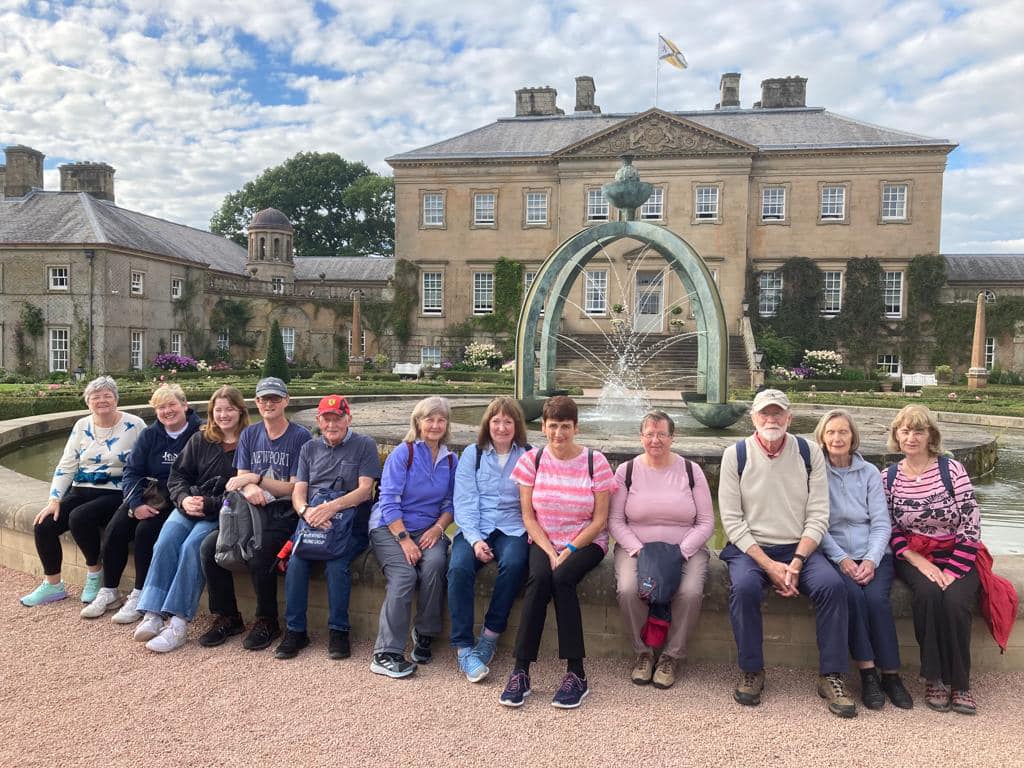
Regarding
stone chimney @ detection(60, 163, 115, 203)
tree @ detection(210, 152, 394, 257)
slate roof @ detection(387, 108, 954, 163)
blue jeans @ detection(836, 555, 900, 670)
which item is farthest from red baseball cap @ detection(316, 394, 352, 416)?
tree @ detection(210, 152, 394, 257)

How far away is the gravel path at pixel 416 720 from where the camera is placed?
299cm

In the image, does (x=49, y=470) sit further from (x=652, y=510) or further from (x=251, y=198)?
(x=251, y=198)

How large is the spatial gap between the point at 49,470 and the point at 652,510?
7.76m

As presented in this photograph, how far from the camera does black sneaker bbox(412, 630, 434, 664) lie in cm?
388

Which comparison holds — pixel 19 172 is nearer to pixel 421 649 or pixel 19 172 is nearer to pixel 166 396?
pixel 166 396

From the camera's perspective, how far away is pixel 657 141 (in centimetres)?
3039

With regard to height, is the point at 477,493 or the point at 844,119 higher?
the point at 844,119

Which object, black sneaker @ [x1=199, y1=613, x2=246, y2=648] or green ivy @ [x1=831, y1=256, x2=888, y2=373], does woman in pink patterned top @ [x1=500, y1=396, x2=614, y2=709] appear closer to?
black sneaker @ [x1=199, y1=613, x2=246, y2=648]

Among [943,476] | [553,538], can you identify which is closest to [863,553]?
[943,476]

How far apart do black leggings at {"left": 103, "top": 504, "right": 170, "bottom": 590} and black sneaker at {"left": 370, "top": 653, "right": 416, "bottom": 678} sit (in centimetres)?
167

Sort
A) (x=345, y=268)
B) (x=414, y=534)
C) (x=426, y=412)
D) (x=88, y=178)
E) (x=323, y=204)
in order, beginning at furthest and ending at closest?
1. (x=323, y=204)
2. (x=345, y=268)
3. (x=88, y=178)
4. (x=426, y=412)
5. (x=414, y=534)

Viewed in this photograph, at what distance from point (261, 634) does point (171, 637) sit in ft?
1.53

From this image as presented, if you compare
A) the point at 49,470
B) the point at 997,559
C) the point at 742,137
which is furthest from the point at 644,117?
the point at 997,559

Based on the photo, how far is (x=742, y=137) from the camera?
31.1m
